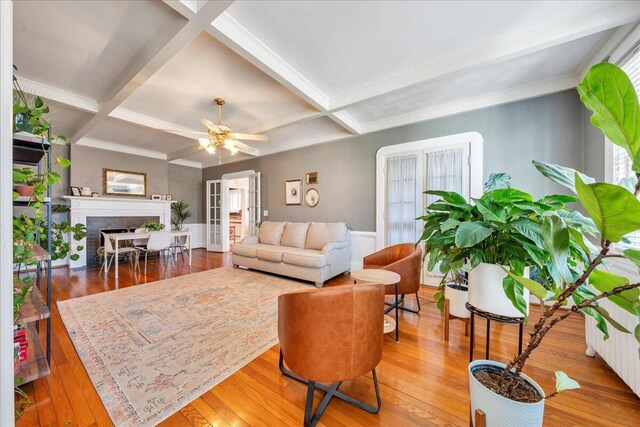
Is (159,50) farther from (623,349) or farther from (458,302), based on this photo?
(623,349)

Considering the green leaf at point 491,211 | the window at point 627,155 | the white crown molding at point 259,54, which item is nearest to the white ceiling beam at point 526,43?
the window at point 627,155

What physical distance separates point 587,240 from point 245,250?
428 centimetres

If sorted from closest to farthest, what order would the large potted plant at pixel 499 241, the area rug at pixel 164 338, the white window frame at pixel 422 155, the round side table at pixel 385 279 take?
the large potted plant at pixel 499 241, the area rug at pixel 164 338, the round side table at pixel 385 279, the white window frame at pixel 422 155

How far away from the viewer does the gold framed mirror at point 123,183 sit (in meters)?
5.16

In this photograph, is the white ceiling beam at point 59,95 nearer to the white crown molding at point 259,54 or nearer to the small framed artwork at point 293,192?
the white crown molding at point 259,54

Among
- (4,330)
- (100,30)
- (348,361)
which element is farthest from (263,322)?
(100,30)

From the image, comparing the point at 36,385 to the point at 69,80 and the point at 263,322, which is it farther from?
the point at 69,80

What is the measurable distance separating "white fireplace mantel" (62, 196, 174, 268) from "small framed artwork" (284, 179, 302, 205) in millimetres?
3208

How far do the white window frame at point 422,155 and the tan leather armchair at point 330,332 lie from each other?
2746 mm

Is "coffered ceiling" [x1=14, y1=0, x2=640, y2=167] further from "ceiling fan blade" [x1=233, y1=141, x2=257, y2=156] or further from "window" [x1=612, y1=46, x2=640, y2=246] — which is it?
"ceiling fan blade" [x1=233, y1=141, x2=257, y2=156]

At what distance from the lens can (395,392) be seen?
4.86 feet

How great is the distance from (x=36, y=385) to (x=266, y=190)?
443cm

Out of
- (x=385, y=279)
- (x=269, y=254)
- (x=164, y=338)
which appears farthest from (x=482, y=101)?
(x=164, y=338)

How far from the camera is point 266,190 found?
5566mm
